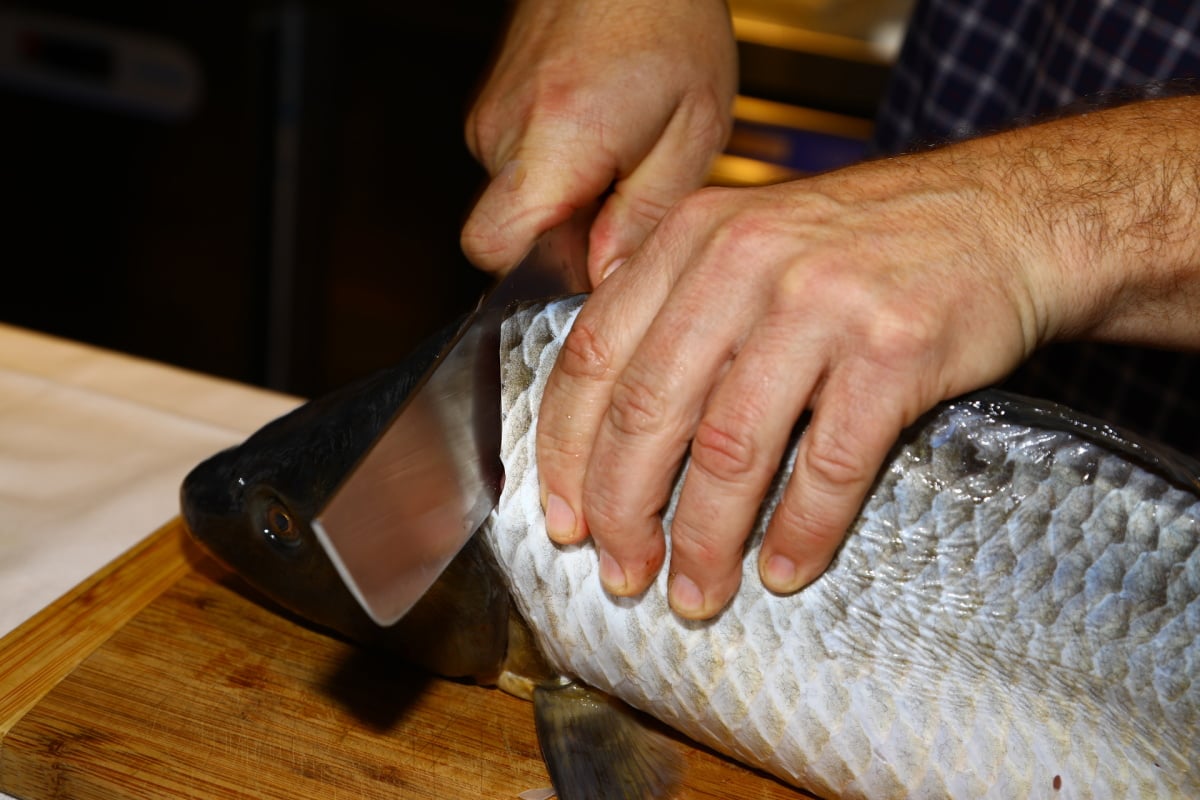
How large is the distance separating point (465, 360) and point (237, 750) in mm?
337

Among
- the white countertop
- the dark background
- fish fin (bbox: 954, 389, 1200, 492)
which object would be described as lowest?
the dark background

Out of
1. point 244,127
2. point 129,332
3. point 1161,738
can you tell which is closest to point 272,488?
point 1161,738

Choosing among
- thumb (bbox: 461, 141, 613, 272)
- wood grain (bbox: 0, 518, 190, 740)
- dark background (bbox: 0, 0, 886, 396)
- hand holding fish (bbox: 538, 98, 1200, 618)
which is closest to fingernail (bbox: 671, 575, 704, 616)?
hand holding fish (bbox: 538, 98, 1200, 618)

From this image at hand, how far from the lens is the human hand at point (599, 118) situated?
0.99 m

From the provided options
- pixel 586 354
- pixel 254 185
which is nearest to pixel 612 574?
pixel 586 354

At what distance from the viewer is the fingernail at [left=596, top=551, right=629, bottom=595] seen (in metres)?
0.79

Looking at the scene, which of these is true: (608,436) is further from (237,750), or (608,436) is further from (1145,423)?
(1145,423)

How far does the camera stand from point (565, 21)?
3.67 feet

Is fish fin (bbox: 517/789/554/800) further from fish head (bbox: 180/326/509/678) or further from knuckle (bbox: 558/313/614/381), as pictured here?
knuckle (bbox: 558/313/614/381)

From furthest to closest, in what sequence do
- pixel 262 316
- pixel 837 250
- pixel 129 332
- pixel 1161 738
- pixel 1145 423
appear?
pixel 129 332 → pixel 262 316 → pixel 1145 423 → pixel 1161 738 → pixel 837 250

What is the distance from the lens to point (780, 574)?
758mm

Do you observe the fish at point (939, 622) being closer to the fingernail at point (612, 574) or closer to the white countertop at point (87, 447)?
the fingernail at point (612, 574)

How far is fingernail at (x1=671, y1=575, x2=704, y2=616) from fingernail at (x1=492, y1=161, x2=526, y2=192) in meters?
0.38

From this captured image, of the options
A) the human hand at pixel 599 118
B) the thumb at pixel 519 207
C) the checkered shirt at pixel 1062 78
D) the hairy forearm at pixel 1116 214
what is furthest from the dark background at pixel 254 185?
the hairy forearm at pixel 1116 214
